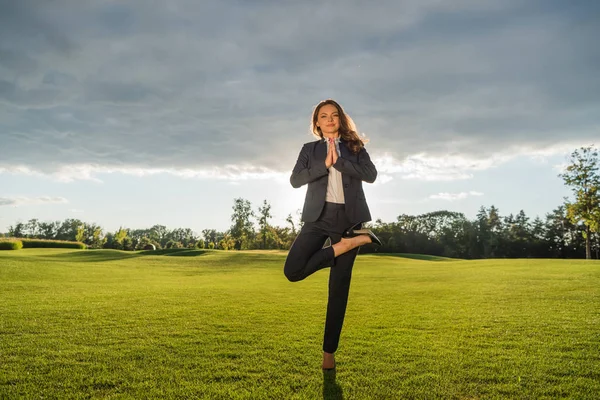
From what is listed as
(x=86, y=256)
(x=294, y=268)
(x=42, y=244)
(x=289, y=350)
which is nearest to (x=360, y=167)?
(x=294, y=268)

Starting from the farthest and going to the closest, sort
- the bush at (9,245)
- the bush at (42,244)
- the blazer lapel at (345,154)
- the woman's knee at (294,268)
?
the bush at (42,244) → the bush at (9,245) → the blazer lapel at (345,154) → the woman's knee at (294,268)

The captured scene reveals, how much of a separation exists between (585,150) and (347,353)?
48.2m

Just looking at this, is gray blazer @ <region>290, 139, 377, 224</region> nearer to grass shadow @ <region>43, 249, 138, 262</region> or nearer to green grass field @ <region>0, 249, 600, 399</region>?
green grass field @ <region>0, 249, 600, 399</region>

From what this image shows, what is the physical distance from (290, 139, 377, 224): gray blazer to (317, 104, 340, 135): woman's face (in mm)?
172

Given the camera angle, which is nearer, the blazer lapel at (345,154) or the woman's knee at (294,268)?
the woman's knee at (294,268)

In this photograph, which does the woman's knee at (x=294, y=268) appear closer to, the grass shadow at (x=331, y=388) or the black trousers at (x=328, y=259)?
the black trousers at (x=328, y=259)

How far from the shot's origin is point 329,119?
457 cm

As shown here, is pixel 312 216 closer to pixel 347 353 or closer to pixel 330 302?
pixel 330 302

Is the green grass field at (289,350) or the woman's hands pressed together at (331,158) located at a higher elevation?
the woman's hands pressed together at (331,158)

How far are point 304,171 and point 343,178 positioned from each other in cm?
40

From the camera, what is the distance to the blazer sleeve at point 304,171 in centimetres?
432

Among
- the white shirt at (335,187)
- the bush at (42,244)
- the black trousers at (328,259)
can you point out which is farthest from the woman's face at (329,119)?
the bush at (42,244)

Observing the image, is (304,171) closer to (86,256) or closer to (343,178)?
(343,178)

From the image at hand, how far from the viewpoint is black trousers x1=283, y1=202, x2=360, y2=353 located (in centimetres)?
414
